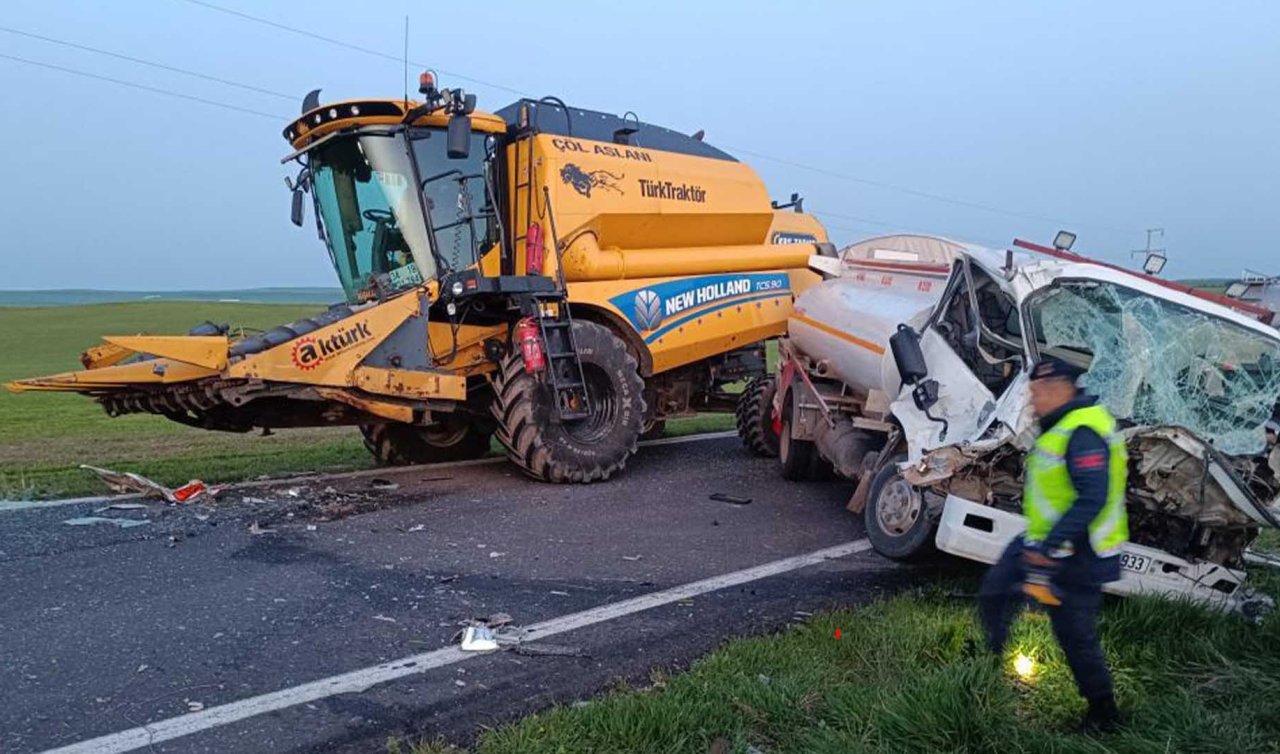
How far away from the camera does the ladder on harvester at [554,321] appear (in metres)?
8.91

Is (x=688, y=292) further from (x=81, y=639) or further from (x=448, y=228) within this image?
(x=81, y=639)

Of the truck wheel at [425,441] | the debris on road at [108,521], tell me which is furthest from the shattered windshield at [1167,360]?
the truck wheel at [425,441]

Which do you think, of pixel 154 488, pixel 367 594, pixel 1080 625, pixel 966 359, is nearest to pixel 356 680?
pixel 367 594

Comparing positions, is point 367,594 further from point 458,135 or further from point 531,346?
point 458,135

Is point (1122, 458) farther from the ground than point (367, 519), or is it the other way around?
point (1122, 458)

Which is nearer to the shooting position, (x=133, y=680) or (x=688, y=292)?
(x=133, y=680)

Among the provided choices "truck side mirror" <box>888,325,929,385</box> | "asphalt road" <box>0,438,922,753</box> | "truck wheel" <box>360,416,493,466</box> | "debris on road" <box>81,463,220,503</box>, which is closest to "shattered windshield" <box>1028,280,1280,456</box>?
"truck side mirror" <box>888,325,929,385</box>

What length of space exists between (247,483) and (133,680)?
4649mm

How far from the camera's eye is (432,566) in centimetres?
618

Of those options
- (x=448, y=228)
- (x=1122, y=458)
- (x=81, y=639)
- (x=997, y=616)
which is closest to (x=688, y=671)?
(x=997, y=616)

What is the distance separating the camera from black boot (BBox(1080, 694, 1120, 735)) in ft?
12.0

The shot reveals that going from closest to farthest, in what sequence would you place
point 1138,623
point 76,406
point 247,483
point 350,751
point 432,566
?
point 350,751, point 1138,623, point 432,566, point 247,483, point 76,406

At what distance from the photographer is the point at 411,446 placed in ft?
33.3

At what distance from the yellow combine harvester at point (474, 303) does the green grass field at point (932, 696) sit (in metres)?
4.56
